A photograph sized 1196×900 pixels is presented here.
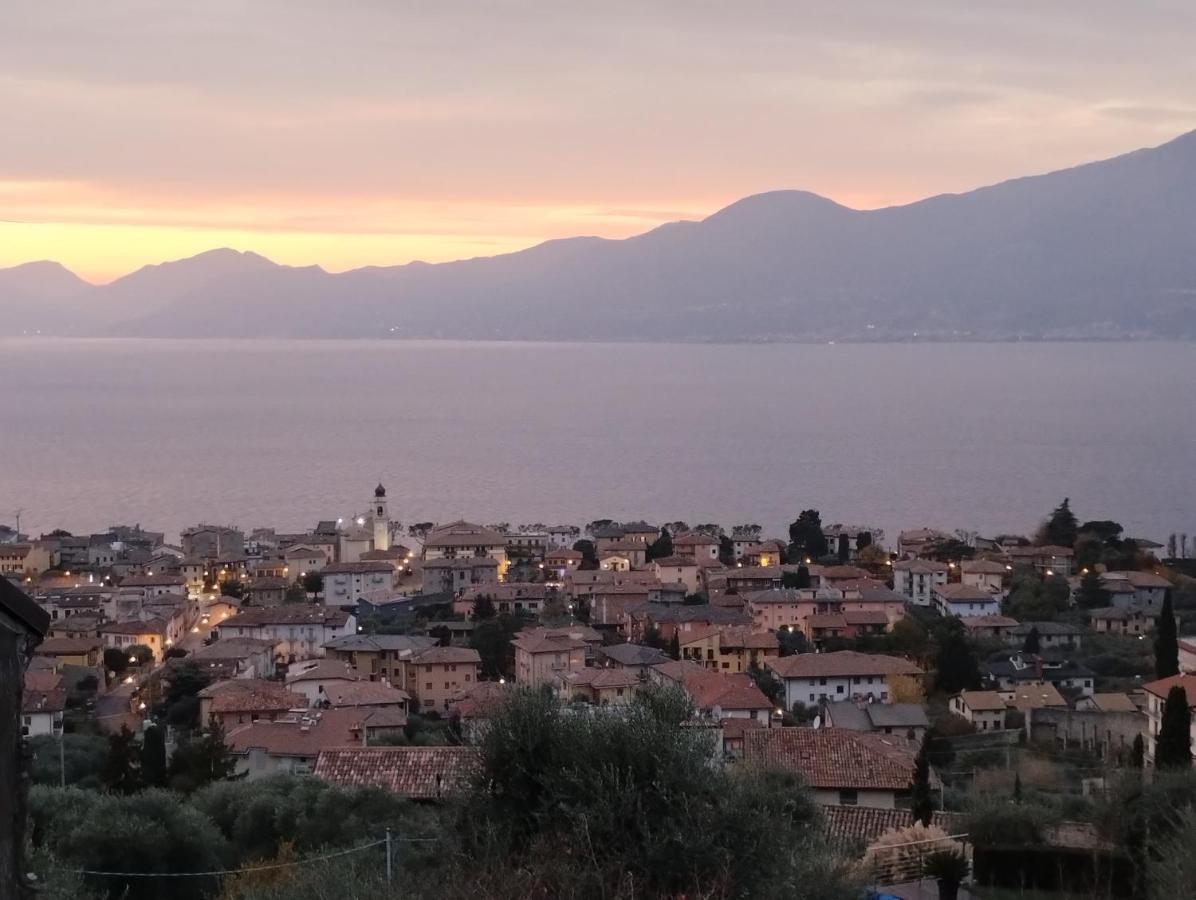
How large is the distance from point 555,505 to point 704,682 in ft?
143

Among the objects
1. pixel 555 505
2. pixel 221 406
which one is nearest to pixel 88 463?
pixel 555 505

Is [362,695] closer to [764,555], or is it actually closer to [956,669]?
[956,669]

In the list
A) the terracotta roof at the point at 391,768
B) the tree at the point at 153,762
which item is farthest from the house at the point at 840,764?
the tree at the point at 153,762

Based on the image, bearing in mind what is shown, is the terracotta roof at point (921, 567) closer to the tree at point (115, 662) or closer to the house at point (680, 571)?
the house at point (680, 571)

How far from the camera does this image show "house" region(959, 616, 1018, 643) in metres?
31.3

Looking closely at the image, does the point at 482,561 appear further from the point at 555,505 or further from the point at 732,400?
the point at 732,400


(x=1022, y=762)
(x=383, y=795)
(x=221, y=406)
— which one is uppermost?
(x=221, y=406)

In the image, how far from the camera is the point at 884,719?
70.0 feet

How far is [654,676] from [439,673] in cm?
1659

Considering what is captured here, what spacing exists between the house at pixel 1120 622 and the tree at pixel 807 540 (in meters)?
12.3

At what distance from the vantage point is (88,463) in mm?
83062

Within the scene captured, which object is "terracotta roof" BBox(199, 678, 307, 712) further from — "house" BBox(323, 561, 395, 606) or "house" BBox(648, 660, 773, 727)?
"house" BBox(323, 561, 395, 606)

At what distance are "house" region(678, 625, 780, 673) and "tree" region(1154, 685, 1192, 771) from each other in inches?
505

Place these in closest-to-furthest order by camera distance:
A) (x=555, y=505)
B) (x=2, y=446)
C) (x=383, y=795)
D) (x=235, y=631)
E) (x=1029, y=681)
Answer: (x=383, y=795) → (x=1029, y=681) → (x=235, y=631) → (x=555, y=505) → (x=2, y=446)
